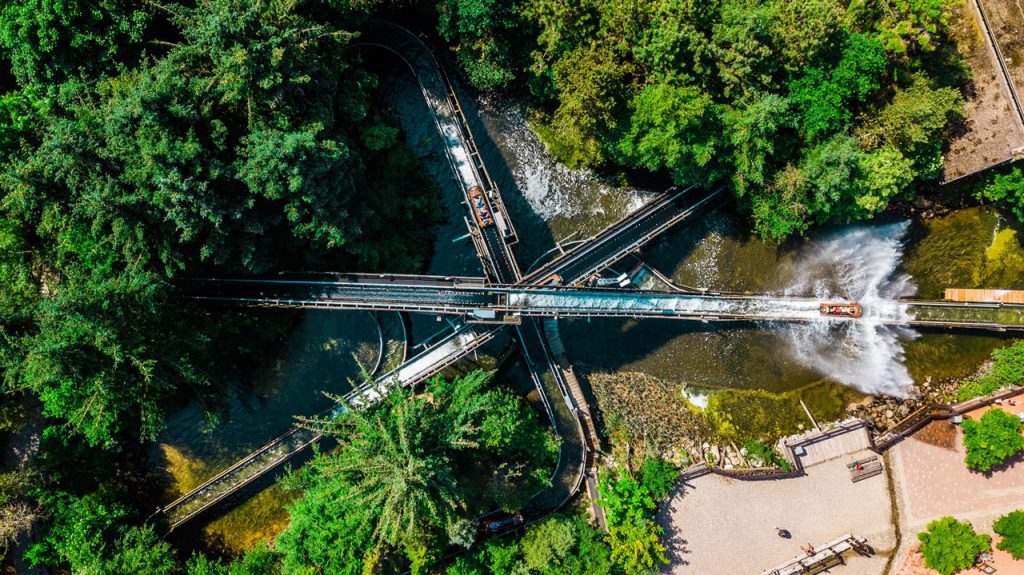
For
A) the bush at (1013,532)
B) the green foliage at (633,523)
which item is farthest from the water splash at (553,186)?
the bush at (1013,532)

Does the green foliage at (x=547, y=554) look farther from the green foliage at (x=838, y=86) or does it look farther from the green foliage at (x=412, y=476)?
the green foliage at (x=838, y=86)

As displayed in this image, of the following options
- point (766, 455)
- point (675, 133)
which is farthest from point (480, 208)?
point (766, 455)

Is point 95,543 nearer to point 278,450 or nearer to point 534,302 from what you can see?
point 278,450

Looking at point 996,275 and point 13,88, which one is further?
point 996,275

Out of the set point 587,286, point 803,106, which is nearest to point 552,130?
point 587,286

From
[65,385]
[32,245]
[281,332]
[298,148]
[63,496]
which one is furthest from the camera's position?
[281,332]

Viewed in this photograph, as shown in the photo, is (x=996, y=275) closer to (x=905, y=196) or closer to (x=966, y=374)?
(x=966, y=374)
